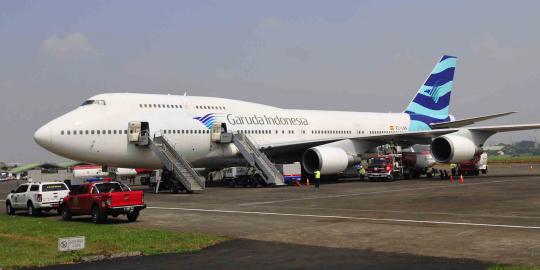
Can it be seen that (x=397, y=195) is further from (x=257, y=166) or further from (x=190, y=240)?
(x=190, y=240)

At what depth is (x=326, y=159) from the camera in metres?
38.8

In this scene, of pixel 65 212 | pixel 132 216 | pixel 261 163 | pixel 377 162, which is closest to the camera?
pixel 132 216

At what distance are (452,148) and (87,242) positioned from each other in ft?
96.5

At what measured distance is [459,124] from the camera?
5103 centimetres

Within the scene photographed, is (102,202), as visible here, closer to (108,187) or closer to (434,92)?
(108,187)

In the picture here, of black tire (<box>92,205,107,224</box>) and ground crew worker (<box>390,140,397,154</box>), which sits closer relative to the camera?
black tire (<box>92,205,107,224</box>)

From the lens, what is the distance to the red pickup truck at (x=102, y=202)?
19688 millimetres

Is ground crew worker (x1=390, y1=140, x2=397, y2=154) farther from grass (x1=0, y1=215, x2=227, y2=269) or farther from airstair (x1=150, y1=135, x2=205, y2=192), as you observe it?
grass (x1=0, y1=215, x2=227, y2=269)

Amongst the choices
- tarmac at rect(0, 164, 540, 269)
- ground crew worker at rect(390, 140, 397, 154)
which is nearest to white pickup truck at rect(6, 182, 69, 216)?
tarmac at rect(0, 164, 540, 269)

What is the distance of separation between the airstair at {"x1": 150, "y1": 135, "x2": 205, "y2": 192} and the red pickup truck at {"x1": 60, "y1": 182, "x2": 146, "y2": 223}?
12.2 metres

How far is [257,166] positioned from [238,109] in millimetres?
5327

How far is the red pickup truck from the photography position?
19688mm

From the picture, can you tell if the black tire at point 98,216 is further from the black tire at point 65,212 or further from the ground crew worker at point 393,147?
the ground crew worker at point 393,147

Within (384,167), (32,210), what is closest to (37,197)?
(32,210)
